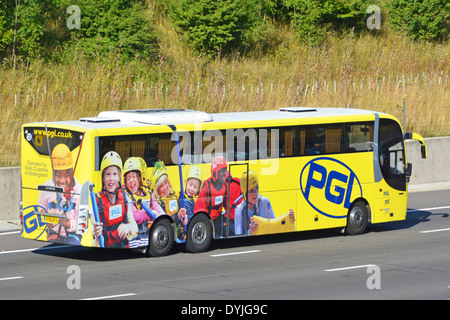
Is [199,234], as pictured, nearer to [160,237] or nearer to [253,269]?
[160,237]

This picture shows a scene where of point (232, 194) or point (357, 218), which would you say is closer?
point (232, 194)

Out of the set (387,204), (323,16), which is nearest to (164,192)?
(387,204)

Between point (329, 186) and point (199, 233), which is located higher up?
point (329, 186)

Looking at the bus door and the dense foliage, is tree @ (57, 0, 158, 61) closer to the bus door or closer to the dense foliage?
the dense foliage

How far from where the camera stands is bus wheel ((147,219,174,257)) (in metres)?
17.1

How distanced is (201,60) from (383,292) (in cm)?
2262

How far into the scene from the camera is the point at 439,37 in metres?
45.0

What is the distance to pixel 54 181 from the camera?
54.1ft

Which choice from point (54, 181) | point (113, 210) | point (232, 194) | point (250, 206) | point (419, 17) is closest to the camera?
point (113, 210)

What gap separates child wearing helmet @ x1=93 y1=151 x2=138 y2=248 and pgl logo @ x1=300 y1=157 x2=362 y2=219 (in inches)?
170

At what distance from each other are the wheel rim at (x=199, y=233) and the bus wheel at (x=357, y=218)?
395 centimetres

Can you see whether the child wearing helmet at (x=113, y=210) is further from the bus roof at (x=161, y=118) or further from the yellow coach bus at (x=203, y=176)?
the bus roof at (x=161, y=118)

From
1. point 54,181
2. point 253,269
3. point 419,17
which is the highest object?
point 419,17

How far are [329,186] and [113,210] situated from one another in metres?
5.43
